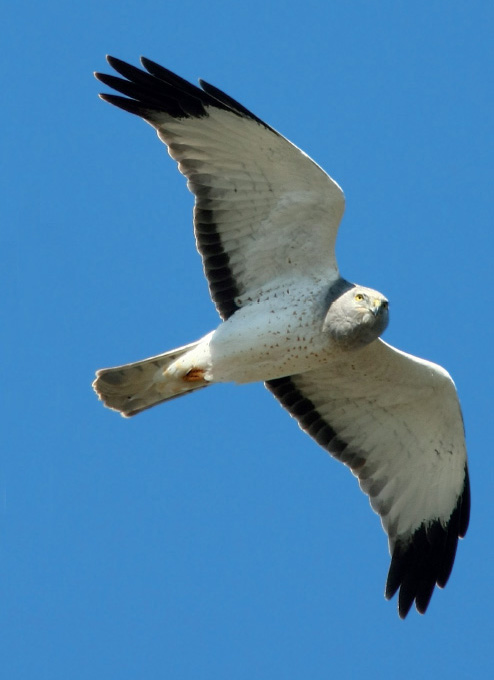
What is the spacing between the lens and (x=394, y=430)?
11312 mm

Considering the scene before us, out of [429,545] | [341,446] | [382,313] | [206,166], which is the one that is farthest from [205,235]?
[429,545]

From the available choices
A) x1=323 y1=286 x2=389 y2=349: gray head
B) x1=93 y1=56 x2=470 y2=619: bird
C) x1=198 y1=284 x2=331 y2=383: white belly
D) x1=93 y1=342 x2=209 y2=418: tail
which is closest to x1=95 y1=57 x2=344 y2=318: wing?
x1=93 y1=56 x2=470 y2=619: bird

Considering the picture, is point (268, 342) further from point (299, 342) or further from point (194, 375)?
point (194, 375)

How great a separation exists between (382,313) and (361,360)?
972 millimetres

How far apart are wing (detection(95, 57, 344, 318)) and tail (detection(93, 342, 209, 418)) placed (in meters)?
0.56

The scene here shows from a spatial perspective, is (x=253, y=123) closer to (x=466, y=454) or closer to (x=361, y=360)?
(x=361, y=360)

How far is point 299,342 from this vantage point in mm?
10023

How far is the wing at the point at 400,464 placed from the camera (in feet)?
36.8

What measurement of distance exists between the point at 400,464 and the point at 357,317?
2063mm

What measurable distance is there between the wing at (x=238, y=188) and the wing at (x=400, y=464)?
122cm

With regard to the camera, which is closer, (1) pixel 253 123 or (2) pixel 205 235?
(1) pixel 253 123

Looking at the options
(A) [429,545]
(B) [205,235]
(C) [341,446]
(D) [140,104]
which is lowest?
(A) [429,545]

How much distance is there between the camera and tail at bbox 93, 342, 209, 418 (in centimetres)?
1038

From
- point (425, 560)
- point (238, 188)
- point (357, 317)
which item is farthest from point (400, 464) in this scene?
point (238, 188)
